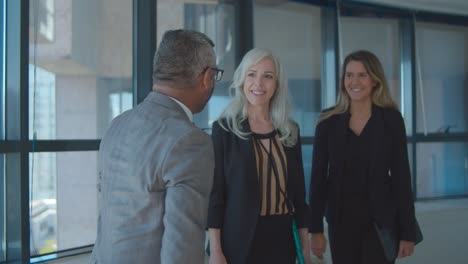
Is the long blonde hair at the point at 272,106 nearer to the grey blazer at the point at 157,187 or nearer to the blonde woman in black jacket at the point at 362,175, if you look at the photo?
the blonde woman in black jacket at the point at 362,175

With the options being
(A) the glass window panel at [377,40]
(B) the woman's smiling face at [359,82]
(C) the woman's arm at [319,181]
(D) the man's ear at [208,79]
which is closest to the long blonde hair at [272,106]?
(C) the woman's arm at [319,181]

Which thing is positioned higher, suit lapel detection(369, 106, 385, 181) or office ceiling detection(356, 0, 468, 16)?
office ceiling detection(356, 0, 468, 16)

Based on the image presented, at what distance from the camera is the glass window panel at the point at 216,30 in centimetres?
363

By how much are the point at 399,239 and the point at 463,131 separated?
10.6ft

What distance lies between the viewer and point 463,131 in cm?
510

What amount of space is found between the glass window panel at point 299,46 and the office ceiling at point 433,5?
637 mm

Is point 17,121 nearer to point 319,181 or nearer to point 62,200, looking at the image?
point 62,200

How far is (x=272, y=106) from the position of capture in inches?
88.3

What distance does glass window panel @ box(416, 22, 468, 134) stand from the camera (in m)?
4.86

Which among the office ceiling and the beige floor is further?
the office ceiling

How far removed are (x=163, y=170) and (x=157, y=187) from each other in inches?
2.1

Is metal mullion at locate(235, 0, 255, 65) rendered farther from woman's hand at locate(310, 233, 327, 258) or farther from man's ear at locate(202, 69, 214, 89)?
man's ear at locate(202, 69, 214, 89)

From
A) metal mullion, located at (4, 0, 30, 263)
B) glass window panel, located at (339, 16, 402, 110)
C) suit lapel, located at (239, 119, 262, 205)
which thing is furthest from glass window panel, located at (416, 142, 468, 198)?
metal mullion, located at (4, 0, 30, 263)

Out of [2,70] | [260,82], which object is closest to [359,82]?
[260,82]
